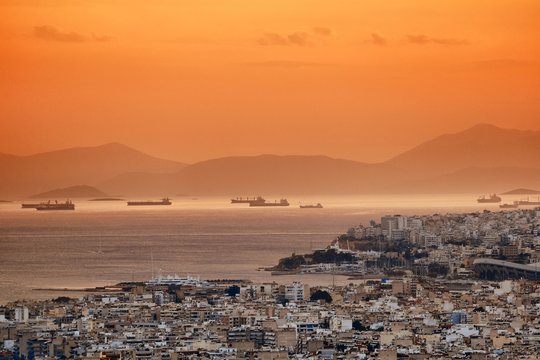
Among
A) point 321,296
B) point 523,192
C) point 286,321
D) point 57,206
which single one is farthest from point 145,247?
point 523,192

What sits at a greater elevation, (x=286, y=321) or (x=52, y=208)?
(x=52, y=208)

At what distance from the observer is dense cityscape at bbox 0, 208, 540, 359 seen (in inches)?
861

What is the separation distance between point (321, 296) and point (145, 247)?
30169mm

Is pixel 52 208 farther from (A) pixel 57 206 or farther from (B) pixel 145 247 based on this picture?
(B) pixel 145 247

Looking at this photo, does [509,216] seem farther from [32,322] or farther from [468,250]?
[32,322]

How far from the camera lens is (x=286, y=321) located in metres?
25.4

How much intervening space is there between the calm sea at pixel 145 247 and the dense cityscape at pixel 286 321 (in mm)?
4374

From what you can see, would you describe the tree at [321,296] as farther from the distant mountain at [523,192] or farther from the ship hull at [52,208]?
the distant mountain at [523,192]

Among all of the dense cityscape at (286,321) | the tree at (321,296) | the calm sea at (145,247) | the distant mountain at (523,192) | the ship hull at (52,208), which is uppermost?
the distant mountain at (523,192)

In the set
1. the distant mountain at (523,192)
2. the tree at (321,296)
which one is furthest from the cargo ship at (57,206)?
the tree at (321,296)

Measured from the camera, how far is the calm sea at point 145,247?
44.6 meters

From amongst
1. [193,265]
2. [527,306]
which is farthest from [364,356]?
[193,265]

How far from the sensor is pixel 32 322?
2547 cm

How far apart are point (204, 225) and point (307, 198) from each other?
8285cm
